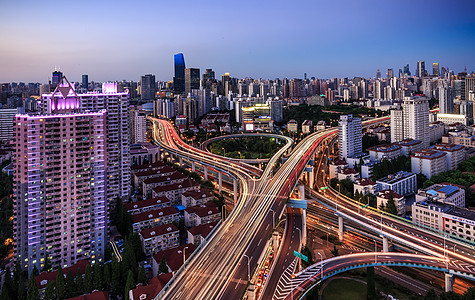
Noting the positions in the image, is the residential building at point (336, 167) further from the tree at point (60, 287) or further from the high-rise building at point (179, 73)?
the high-rise building at point (179, 73)

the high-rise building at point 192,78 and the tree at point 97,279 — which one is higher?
the high-rise building at point 192,78

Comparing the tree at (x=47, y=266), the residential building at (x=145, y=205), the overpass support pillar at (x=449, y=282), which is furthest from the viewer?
the residential building at (x=145, y=205)

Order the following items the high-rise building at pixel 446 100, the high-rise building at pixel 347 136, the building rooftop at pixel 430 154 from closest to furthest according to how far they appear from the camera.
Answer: the building rooftop at pixel 430 154 < the high-rise building at pixel 347 136 < the high-rise building at pixel 446 100

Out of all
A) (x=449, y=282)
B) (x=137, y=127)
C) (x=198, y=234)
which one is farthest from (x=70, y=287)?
(x=137, y=127)

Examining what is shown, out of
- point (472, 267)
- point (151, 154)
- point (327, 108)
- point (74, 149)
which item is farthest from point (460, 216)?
point (327, 108)

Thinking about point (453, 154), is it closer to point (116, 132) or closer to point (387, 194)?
point (387, 194)

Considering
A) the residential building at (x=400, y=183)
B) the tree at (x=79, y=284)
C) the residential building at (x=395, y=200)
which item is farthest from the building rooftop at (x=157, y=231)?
the residential building at (x=400, y=183)

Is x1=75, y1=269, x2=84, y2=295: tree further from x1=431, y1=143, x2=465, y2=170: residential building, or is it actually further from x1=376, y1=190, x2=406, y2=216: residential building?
x1=431, y1=143, x2=465, y2=170: residential building

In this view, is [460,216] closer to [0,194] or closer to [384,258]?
[384,258]
